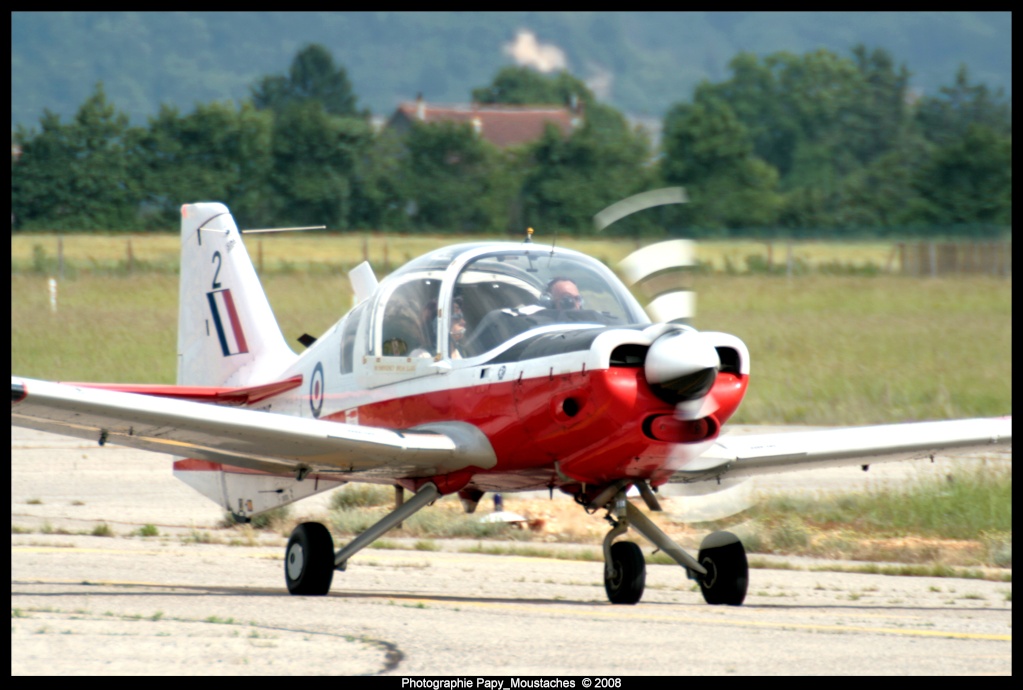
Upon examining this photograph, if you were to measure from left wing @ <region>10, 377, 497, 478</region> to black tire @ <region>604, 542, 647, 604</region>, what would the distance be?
990 mm

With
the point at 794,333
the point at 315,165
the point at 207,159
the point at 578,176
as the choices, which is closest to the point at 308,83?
the point at 315,165

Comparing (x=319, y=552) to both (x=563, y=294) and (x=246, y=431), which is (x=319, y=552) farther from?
(x=563, y=294)

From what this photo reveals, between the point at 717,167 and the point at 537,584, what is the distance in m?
49.8

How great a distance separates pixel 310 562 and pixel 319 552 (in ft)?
0.27

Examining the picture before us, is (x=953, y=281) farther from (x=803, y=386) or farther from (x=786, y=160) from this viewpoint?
(x=786, y=160)

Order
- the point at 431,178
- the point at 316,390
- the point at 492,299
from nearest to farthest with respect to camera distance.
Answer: the point at 492,299
the point at 316,390
the point at 431,178

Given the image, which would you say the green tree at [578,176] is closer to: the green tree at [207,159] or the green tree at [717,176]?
the green tree at [717,176]

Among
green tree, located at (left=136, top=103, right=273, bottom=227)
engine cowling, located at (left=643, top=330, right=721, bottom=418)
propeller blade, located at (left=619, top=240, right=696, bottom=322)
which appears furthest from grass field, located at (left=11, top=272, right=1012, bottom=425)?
engine cowling, located at (left=643, top=330, right=721, bottom=418)

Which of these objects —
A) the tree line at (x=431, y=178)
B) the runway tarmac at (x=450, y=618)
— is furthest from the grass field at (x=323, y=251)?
the runway tarmac at (x=450, y=618)

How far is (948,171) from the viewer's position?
2324 inches

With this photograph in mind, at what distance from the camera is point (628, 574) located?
8.62 m

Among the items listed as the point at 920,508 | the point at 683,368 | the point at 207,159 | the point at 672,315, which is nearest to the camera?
the point at 683,368

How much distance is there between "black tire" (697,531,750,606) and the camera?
8.75 meters

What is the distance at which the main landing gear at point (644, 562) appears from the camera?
8594 mm
